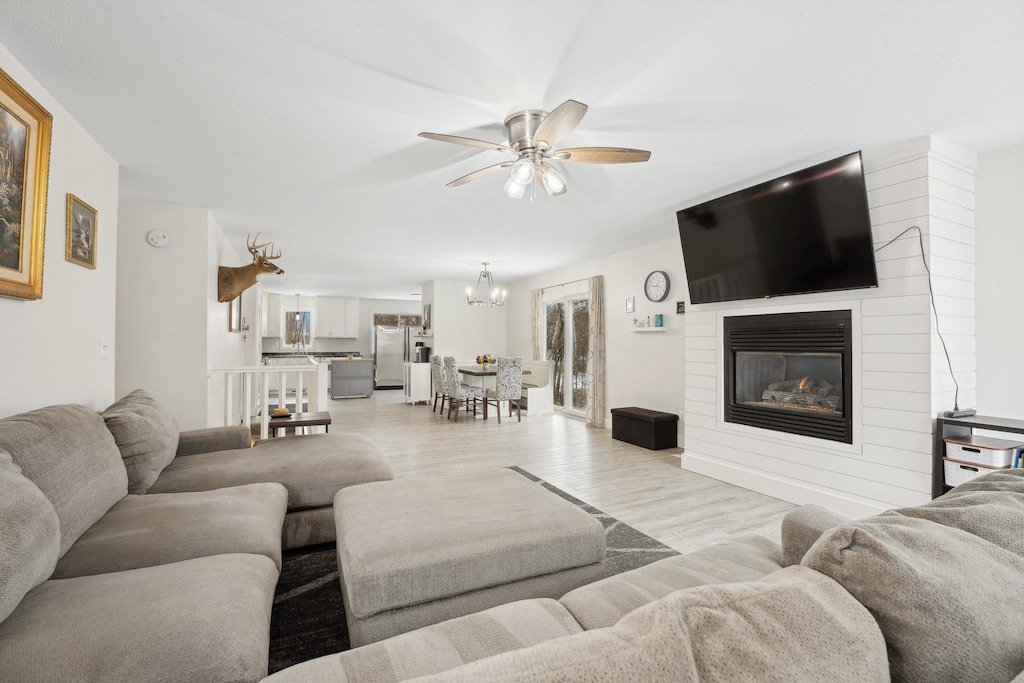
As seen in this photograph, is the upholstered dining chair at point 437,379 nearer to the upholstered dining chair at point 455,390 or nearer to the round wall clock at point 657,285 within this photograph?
the upholstered dining chair at point 455,390

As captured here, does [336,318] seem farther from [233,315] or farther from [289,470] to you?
[289,470]

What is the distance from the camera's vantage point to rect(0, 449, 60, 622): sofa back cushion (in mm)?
1075

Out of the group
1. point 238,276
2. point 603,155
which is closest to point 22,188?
point 238,276

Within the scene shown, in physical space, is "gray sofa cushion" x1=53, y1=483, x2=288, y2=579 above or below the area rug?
above

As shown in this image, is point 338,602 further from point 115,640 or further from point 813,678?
point 813,678

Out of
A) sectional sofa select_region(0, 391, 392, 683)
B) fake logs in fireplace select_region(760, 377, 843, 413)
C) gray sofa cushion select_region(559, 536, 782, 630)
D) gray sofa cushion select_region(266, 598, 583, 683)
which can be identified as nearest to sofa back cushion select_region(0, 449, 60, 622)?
sectional sofa select_region(0, 391, 392, 683)

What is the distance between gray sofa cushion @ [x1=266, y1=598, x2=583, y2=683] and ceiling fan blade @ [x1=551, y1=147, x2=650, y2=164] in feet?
6.74

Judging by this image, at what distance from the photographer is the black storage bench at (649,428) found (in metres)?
5.02

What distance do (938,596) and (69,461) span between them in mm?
2397

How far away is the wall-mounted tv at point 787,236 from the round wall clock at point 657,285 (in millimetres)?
1301

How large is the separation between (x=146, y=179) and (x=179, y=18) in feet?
7.25

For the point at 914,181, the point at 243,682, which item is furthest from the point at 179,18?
the point at 914,181

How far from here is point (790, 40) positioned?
1.81m

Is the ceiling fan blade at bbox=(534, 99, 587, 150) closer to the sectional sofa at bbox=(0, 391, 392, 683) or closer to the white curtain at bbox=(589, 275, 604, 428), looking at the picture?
the sectional sofa at bbox=(0, 391, 392, 683)
